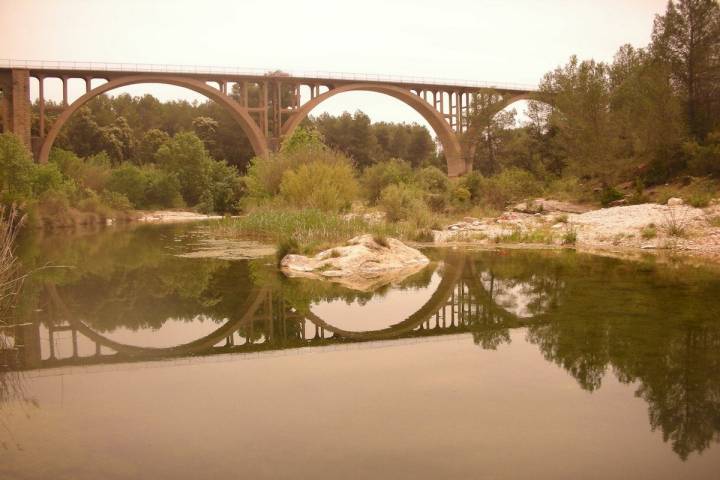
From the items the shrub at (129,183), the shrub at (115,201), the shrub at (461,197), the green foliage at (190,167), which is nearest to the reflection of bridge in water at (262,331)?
the shrub at (461,197)

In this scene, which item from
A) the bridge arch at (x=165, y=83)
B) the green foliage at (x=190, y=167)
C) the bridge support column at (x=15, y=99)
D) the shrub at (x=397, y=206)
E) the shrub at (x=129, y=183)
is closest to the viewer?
the shrub at (x=397, y=206)

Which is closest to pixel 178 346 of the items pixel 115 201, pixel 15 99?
pixel 15 99

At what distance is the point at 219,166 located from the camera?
4962 centimetres

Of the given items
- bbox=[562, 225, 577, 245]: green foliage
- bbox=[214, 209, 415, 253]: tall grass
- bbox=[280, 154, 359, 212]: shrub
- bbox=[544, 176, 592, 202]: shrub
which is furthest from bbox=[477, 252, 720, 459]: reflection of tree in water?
bbox=[544, 176, 592, 202]: shrub

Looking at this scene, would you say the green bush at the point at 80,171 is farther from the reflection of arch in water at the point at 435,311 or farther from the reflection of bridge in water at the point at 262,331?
the reflection of arch in water at the point at 435,311

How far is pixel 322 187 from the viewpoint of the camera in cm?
2212

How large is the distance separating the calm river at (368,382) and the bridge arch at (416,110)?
103ft

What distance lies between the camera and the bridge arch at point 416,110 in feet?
135

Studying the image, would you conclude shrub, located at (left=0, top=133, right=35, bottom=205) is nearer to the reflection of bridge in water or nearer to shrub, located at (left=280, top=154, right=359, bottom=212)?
shrub, located at (left=280, top=154, right=359, bottom=212)

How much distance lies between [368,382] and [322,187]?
16.9 meters

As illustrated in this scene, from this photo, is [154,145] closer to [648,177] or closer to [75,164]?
[75,164]

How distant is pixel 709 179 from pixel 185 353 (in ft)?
69.1

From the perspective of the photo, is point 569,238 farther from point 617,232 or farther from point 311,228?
point 311,228

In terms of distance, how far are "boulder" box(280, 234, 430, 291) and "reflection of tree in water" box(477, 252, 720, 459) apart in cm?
210
